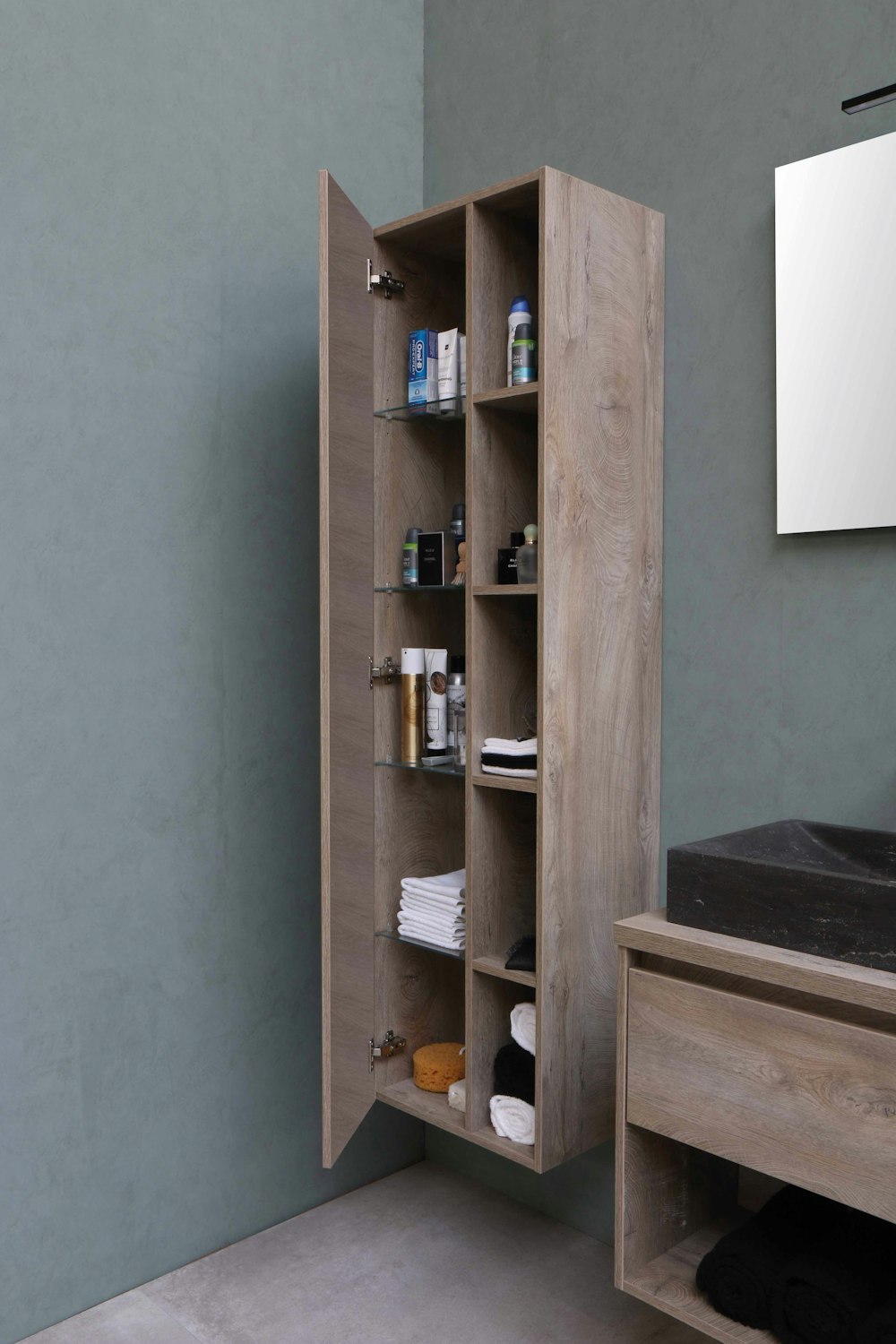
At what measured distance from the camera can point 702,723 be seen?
6.77 feet

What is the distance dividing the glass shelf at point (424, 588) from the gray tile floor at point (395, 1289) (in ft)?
4.59

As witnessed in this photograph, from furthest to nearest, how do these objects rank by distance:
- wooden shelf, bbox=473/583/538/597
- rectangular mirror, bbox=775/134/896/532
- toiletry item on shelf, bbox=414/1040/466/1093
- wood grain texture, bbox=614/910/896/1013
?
toiletry item on shelf, bbox=414/1040/466/1093, wooden shelf, bbox=473/583/538/597, rectangular mirror, bbox=775/134/896/532, wood grain texture, bbox=614/910/896/1013

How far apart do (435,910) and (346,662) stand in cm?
53

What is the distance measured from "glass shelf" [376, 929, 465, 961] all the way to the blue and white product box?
3.50 feet

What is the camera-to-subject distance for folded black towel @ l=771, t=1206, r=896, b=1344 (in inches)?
58.0

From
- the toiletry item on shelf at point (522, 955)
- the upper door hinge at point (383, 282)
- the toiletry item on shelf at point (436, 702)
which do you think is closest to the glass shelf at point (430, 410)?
the upper door hinge at point (383, 282)

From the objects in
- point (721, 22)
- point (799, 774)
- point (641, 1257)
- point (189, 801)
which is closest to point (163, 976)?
point (189, 801)

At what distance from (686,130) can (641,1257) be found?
1.98 metres

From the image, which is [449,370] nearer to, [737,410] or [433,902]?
[737,410]

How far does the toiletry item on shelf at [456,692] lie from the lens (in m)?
2.15

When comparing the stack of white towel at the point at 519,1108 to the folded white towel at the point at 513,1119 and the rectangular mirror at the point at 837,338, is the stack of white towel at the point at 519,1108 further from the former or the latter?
the rectangular mirror at the point at 837,338

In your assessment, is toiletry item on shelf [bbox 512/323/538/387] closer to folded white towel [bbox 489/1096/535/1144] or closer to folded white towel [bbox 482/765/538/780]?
folded white towel [bbox 482/765/538/780]

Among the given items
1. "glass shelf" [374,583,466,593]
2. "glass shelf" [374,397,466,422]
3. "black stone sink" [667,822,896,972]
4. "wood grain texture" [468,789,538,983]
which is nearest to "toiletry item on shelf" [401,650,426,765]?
"glass shelf" [374,583,466,593]

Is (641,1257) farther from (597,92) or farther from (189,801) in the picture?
(597,92)
